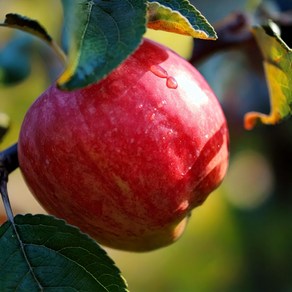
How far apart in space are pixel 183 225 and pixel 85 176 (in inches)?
10.1

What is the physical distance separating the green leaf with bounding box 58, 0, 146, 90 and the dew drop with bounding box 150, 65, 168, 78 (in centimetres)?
11

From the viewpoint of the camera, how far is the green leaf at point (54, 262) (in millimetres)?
933

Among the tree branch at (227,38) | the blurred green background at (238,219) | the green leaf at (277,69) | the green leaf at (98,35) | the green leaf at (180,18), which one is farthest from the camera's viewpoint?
the blurred green background at (238,219)

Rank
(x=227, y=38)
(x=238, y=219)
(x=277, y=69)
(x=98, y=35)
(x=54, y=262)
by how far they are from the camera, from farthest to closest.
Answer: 1. (x=238, y=219)
2. (x=227, y=38)
3. (x=277, y=69)
4. (x=54, y=262)
5. (x=98, y=35)

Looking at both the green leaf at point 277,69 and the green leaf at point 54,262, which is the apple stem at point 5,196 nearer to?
the green leaf at point 54,262

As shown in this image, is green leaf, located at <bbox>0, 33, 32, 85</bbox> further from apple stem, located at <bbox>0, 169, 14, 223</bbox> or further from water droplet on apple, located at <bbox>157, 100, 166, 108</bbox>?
water droplet on apple, located at <bbox>157, 100, 166, 108</bbox>

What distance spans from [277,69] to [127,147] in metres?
0.33

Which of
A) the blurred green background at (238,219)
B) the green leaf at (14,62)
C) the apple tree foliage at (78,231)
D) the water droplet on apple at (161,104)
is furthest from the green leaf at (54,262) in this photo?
the blurred green background at (238,219)

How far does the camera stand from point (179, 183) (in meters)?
0.94

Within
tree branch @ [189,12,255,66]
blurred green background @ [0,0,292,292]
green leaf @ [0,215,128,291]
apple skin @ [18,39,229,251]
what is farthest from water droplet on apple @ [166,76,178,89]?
blurred green background @ [0,0,292,292]

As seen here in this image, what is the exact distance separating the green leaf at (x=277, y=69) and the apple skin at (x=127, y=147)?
14cm

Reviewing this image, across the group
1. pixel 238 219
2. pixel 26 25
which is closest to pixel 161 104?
pixel 26 25

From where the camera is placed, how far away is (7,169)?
40.3 inches

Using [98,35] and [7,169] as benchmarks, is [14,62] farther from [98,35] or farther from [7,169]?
[98,35]
